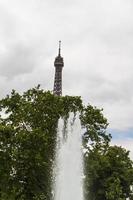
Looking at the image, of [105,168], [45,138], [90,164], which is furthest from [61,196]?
[105,168]

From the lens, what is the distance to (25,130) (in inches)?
1901

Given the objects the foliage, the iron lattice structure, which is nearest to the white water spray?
the foliage

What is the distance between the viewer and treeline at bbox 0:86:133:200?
4664 centimetres

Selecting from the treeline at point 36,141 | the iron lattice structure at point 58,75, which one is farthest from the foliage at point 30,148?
the iron lattice structure at point 58,75

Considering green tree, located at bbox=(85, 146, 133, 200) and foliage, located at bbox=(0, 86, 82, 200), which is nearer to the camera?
foliage, located at bbox=(0, 86, 82, 200)

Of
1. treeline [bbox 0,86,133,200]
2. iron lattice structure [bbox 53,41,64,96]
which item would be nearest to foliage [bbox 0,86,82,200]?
treeline [bbox 0,86,133,200]

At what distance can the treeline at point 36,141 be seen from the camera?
153ft

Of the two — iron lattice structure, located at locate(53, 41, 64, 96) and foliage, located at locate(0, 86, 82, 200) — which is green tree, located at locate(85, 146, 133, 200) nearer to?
foliage, located at locate(0, 86, 82, 200)

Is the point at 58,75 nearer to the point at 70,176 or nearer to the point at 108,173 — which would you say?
the point at 108,173

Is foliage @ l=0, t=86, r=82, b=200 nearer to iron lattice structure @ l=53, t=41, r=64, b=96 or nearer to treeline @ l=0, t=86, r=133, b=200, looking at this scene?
treeline @ l=0, t=86, r=133, b=200

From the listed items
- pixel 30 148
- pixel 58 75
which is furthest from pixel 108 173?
pixel 58 75

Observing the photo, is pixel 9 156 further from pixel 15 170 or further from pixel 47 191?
pixel 47 191

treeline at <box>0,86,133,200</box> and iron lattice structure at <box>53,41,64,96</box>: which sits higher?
iron lattice structure at <box>53,41,64,96</box>

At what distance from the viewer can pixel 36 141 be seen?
46.8 meters
